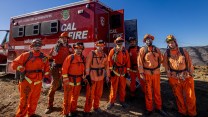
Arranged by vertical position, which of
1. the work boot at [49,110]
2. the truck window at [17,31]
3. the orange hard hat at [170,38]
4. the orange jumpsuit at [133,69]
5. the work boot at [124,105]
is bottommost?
the work boot at [49,110]

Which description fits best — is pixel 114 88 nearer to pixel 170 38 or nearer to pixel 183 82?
pixel 183 82

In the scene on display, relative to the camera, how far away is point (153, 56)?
217 inches

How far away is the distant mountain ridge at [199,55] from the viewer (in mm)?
17138

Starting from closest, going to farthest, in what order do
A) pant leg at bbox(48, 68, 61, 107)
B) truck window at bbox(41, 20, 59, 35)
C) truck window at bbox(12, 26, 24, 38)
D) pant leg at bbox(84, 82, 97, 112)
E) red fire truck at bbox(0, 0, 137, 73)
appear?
pant leg at bbox(84, 82, 97, 112), pant leg at bbox(48, 68, 61, 107), red fire truck at bbox(0, 0, 137, 73), truck window at bbox(41, 20, 59, 35), truck window at bbox(12, 26, 24, 38)

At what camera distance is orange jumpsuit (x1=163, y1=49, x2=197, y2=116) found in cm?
526

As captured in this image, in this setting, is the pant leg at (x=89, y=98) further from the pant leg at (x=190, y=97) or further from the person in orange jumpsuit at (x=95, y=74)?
the pant leg at (x=190, y=97)

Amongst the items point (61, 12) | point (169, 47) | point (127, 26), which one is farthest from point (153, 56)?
point (61, 12)

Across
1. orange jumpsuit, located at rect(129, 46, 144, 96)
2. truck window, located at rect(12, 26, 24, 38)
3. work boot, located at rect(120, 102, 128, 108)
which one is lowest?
work boot, located at rect(120, 102, 128, 108)

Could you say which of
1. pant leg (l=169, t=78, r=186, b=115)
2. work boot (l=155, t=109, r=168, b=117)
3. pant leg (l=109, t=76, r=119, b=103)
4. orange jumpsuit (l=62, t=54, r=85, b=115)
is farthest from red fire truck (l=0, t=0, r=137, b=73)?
work boot (l=155, t=109, r=168, b=117)

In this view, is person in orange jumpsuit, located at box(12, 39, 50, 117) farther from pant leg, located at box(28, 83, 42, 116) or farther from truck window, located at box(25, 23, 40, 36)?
truck window, located at box(25, 23, 40, 36)

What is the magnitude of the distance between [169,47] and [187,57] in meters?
0.59

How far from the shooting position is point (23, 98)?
4.87 m

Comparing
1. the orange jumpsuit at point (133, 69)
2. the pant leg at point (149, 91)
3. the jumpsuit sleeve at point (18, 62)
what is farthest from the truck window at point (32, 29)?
the pant leg at point (149, 91)

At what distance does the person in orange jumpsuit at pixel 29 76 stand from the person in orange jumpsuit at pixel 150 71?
2951 millimetres
